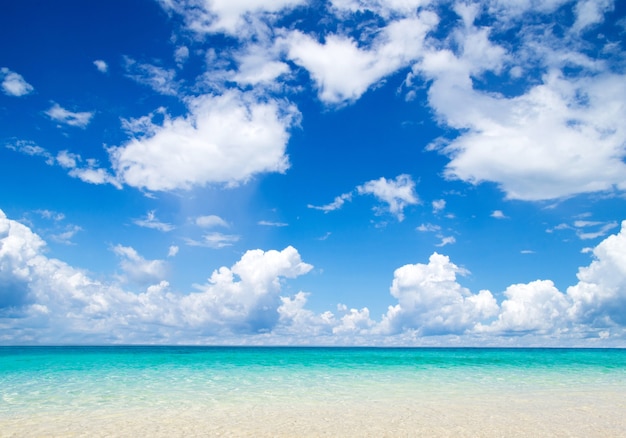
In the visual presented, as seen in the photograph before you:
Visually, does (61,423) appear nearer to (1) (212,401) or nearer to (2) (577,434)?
(1) (212,401)

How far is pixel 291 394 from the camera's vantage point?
58.5 ft

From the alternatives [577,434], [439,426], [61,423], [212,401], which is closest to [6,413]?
[61,423]

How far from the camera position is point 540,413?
13820 millimetres

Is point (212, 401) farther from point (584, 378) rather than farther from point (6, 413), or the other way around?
point (584, 378)

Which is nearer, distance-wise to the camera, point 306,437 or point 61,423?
point 306,437

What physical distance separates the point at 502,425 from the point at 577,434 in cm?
182

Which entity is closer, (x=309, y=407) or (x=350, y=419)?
(x=350, y=419)

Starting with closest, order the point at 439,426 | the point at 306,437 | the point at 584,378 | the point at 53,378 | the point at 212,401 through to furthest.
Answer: the point at 306,437 → the point at 439,426 → the point at 212,401 → the point at 53,378 → the point at 584,378

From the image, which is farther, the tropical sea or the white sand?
the tropical sea

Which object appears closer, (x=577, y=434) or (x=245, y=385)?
(x=577, y=434)

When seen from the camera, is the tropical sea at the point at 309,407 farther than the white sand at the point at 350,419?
Yes

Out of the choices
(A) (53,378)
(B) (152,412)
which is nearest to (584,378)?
(B) (152,412)

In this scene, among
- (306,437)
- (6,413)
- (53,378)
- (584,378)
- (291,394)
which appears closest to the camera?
(306,437)

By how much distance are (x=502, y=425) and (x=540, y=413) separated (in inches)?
106
